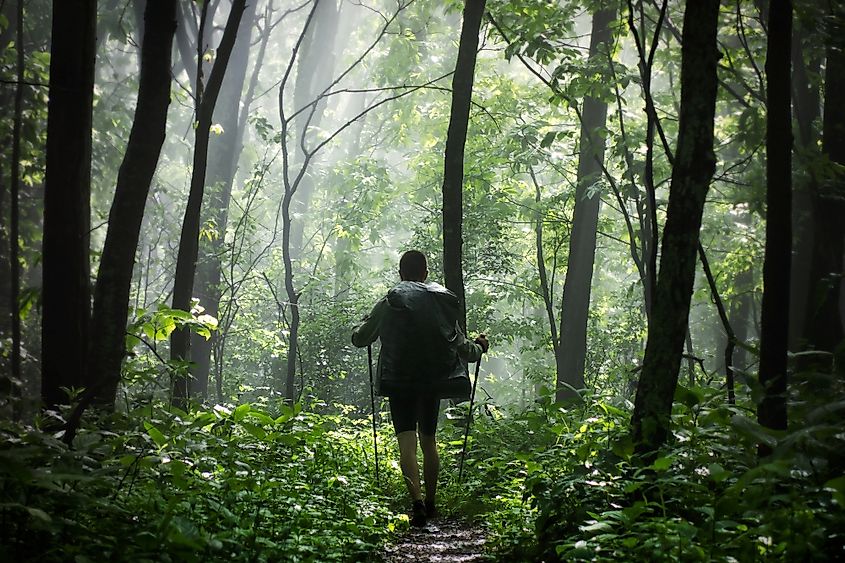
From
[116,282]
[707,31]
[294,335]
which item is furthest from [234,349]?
[707,31]

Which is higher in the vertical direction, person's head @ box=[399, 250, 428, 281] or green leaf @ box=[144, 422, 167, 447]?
Result: person's head @ box=[399, 250, 428, 281]

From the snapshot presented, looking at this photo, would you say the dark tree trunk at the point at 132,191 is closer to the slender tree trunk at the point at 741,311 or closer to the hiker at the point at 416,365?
the hiker at the point at 416,365

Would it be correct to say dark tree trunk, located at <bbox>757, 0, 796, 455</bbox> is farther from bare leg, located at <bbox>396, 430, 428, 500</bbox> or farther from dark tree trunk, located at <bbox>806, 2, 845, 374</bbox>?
dark tree trunk, located at <bbox>806, 2, 845, 374</bbox>

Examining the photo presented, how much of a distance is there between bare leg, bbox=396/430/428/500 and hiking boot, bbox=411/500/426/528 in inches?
3.0

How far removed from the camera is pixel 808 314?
768 cm

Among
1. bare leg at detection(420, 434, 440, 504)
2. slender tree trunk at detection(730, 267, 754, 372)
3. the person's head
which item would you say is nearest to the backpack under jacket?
the person's head

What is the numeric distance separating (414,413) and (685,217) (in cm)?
288

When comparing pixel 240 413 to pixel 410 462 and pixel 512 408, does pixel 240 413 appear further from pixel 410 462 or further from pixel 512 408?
pixel 512 408

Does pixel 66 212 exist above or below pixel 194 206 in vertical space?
below

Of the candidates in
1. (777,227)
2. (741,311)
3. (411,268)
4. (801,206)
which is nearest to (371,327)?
(411,268)

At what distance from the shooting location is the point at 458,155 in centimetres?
881

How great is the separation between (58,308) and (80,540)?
2999 mm

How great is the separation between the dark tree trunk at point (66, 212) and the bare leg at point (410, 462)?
2561 millimetres

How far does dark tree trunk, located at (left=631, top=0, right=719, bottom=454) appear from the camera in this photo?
416 cm
